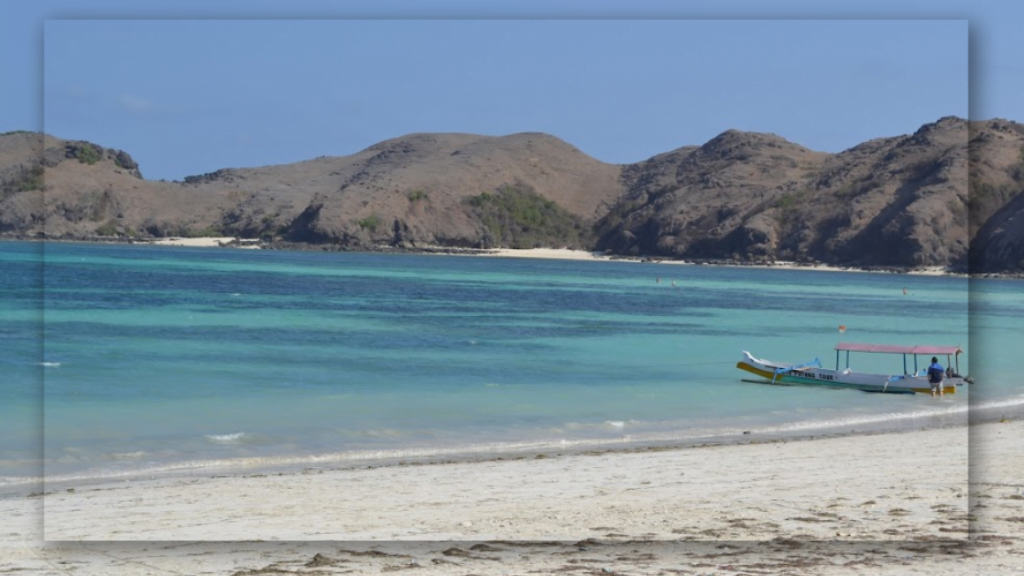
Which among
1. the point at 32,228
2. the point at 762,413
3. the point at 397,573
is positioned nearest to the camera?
the point at 397,573

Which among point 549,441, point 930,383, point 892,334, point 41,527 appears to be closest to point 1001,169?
point 892,334

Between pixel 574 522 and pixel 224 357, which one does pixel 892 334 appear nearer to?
pixel 224 357

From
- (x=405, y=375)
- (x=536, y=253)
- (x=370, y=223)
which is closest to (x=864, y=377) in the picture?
(x=405, y=375)

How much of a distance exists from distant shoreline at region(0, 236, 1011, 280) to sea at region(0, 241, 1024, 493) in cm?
5888

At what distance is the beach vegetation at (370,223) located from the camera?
139 meters

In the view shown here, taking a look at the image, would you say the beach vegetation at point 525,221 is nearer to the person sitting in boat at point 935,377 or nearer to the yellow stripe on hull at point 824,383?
the yellow stripe on hull at point 824,383

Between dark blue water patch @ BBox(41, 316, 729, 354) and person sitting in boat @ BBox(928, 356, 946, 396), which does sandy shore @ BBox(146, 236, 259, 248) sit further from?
person sitting in boat @ BBox(928, 356, 946, 396)

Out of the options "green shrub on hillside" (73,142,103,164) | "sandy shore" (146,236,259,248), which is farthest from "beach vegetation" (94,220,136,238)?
"green shrub on hillside" (73,142,103,164)

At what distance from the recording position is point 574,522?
9.98 metres

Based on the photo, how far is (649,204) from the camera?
5217 inches

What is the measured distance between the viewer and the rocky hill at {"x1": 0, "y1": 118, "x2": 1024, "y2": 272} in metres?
109

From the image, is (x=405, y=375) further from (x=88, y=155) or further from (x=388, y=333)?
(x=88, y=155)

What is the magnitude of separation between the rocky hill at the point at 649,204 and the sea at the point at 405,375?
40175 millimetres

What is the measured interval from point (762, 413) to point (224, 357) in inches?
539
